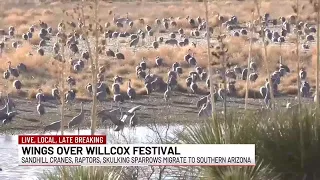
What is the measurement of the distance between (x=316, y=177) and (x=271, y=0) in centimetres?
2005

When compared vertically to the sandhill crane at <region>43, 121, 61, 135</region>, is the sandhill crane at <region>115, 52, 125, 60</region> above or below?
above

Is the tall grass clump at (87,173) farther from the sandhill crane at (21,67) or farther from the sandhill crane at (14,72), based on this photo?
the sandhill crane at (21,67)

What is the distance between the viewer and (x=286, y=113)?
634 centimetres

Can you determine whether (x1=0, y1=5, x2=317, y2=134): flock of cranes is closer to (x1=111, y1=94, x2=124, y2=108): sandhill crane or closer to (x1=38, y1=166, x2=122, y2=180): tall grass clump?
(x1=111, y1=94, x2=124, y2=108): sandhill crane

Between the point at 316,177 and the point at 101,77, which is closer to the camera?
the point at 316,177

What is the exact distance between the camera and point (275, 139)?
6016 millimetres

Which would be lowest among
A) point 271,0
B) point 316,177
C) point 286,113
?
point 316,177

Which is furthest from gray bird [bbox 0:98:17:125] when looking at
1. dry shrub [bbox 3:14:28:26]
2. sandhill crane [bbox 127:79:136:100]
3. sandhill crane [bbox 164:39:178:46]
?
dry shrub [bbox 3:14:28:26]

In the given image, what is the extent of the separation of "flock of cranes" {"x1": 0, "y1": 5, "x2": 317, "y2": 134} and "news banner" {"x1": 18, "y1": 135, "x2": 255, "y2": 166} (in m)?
0.61

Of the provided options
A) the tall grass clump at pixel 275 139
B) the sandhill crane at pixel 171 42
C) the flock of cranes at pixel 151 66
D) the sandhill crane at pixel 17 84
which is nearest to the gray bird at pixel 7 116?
the flock of cranes at pixel 151 66

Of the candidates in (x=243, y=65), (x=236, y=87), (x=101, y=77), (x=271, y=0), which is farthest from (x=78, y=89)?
(x=271, y=0)

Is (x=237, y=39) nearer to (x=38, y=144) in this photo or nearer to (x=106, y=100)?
(x=106, y=100)

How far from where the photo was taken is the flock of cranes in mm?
10648

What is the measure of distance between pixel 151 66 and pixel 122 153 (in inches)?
413
